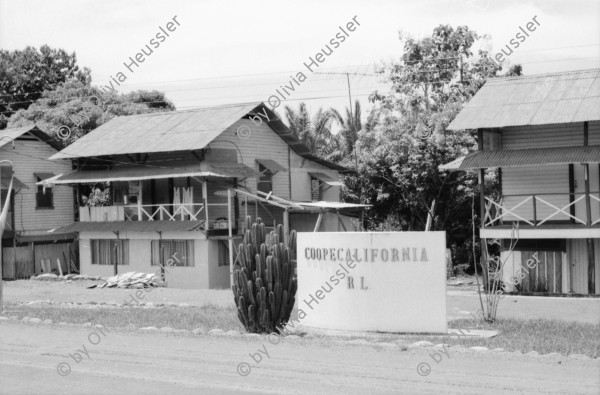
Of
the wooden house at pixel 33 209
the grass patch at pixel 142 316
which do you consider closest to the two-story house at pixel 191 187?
the wooden house at pixel 33 209

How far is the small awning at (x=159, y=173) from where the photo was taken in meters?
36.1

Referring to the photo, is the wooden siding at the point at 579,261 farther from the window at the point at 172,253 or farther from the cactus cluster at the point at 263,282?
the window at the point at 172,253

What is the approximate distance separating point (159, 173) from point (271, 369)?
23.9 metres

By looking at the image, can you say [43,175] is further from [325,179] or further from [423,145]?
[423,145]

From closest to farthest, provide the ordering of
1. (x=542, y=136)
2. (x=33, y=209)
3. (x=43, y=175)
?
(x=542, y=136) < (x=33, y=209) < (x=43, y=175)

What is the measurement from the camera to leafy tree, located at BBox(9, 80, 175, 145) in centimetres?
5084

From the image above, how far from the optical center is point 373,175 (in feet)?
138

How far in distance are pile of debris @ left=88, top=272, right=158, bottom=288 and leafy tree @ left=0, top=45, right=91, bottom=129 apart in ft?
92.0

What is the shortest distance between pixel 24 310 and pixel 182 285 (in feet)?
37.1

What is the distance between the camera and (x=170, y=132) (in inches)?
1524

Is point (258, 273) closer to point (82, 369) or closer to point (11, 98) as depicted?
point (82, 369)

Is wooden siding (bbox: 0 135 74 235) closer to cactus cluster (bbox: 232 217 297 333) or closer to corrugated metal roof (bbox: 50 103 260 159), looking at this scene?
corrugated metal roof (bbox: 50 103 260 159)

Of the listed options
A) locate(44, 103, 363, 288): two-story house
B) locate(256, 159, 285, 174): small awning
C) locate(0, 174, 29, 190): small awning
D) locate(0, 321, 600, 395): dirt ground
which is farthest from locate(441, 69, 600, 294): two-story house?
locate(0, 174, 29, 190): small awning

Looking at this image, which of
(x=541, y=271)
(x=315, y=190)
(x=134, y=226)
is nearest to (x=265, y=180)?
(x=315, y=190)
